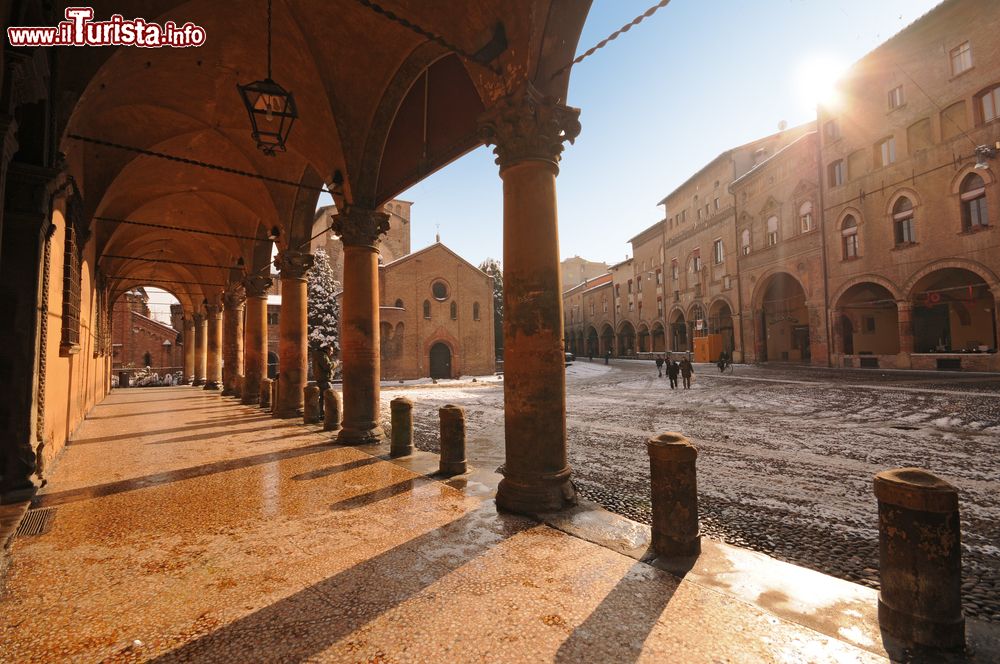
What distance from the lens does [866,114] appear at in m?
23.0

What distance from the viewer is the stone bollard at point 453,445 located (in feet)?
19.1

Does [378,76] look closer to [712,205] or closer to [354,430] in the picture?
[354,430]

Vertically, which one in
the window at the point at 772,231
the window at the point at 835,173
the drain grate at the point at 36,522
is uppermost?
the window at the point at 835,173

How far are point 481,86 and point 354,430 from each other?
5700 millimetres

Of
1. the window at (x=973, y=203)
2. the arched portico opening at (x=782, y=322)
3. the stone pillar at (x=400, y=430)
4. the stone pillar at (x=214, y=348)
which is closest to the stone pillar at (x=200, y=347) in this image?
the stone pillar at (x=214, y=348)

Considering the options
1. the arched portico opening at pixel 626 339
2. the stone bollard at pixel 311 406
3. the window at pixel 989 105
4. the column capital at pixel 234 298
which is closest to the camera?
Answer: the stone bollard at pixel 311 406

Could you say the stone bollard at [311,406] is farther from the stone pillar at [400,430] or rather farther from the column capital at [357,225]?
the stone pillar at [400,430]

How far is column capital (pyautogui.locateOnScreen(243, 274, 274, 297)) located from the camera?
549 inches

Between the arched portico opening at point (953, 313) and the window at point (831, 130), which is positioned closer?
the arched portico opening at point (953, 313)

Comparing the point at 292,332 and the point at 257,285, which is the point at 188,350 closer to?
the point at 257,285

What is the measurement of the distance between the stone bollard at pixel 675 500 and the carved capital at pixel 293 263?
1007cm

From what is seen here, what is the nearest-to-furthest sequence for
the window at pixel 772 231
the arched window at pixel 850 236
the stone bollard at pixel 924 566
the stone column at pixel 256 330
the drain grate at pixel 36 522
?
the stone bollard at pixel 924 566
the drain grate at pixel 36 522
the stone column at pixel 256 330
the arched window at pixel 850 236
the window at pixel 772 231

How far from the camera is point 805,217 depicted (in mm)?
26844

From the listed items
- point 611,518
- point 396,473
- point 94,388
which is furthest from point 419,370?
point 611,518
